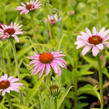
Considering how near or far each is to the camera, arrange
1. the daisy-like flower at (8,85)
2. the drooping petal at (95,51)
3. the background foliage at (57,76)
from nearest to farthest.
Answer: the drooping petal at (95,51) → the daisy-like flower at (8,85) → the background foliage at (57,76)

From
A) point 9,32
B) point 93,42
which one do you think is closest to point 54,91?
point 93,42

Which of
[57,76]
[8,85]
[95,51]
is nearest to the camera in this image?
[95,51]

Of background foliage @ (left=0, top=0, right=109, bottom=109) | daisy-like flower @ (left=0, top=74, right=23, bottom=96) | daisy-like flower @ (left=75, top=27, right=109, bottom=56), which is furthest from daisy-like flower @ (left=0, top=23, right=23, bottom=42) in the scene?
daisy-like flower @ (left=75, top=27, right=109, bottom=56)

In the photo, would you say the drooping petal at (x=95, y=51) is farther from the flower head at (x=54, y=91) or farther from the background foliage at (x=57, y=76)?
the flower head at (x=54, y=91)

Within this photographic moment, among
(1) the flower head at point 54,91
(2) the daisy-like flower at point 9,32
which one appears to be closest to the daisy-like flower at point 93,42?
(1) the flower head at point 54,91

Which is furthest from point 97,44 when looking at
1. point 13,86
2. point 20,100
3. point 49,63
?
point 20,100

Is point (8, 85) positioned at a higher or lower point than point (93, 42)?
lower

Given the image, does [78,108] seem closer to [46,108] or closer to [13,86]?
[46,108]

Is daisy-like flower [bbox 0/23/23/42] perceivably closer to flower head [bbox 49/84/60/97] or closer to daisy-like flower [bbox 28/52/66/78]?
daisy-like flower [bbox 28/52/66/78]

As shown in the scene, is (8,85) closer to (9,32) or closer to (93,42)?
(9,32)

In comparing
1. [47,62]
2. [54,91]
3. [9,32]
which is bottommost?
[54,91]

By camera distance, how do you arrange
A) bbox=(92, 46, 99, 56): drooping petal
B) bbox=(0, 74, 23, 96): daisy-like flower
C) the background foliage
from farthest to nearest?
1. the background foliage
2. bbox=(0, 74, 23, 96): daisy-like flower
3. bbox=(92, 46, 99, 56): drooping petal

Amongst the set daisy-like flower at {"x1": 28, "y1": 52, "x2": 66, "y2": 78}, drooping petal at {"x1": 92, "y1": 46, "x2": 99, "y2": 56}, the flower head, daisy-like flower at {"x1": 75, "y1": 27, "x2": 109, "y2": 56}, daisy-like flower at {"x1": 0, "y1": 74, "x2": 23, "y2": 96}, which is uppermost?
daisy-like flower at {"x1": 75, "y1": 27, "x2": 109, "y2": 56}

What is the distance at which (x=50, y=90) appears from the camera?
2.51 ft
